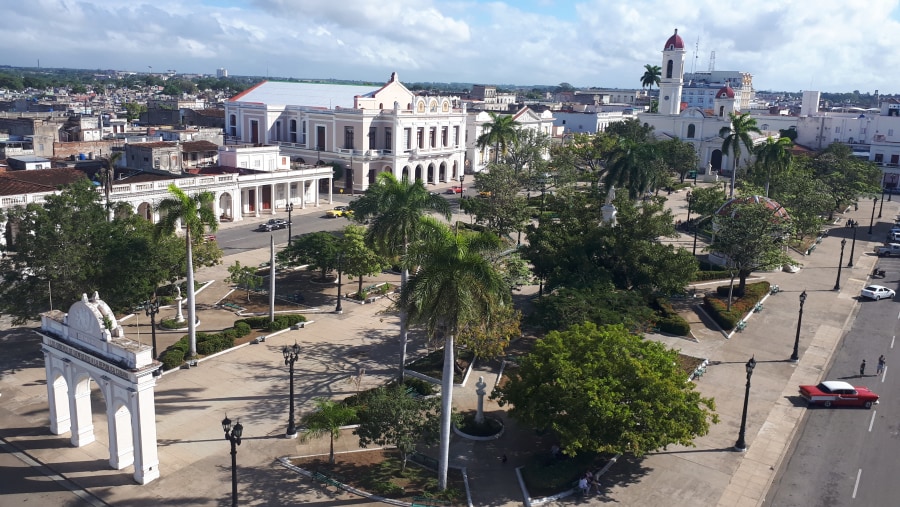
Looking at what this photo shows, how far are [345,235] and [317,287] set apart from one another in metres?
5.36

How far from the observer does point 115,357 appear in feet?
79.0

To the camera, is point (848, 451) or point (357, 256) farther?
point (357, 256)

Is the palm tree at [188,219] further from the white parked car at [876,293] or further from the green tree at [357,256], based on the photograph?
the white parked car at [876,293]

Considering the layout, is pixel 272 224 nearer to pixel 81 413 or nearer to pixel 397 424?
pixel 81 413

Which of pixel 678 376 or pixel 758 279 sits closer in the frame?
pixel 678 376

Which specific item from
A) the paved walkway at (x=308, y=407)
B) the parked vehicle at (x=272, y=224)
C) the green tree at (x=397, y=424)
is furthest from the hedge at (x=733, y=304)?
the parked vehicle at (x=272, y=224)

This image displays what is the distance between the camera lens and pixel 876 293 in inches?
1912

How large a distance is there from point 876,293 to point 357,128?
183 ft

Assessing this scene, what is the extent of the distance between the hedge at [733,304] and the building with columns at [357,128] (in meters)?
42.5

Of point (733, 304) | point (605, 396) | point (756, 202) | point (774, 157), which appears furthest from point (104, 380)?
point (774, 157)

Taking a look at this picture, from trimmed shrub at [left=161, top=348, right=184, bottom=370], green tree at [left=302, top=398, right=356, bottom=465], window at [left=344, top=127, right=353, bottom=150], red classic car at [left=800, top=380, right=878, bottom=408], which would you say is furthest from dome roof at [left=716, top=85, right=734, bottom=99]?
green tree at [left=302, top=398, right=356, bottom=465]

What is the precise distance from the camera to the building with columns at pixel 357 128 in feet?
276

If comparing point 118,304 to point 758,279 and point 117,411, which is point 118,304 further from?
point 758,279

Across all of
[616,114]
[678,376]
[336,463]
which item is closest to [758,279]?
[678,376]
